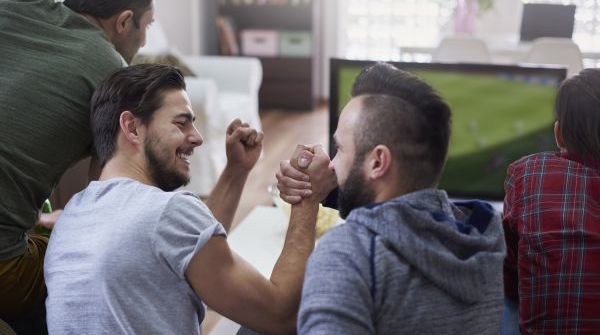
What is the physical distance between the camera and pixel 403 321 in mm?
1030

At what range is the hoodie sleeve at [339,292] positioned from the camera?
0.98 metres

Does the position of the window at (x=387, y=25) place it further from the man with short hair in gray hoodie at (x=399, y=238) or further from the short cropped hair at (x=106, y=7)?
the man with short hair in gray hoodie at (x=399, y=238)

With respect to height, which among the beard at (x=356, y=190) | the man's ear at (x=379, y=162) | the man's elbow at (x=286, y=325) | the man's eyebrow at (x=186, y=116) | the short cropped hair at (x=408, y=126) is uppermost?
the short cropped hair at (x=408, y=126)

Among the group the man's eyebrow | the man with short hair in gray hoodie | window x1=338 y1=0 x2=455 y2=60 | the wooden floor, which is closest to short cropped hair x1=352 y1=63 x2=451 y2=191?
the man with short hair in gray hoodie

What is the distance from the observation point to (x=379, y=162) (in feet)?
3.69

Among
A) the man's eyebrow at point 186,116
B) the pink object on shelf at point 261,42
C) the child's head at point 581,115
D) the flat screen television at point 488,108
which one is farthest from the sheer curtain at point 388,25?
the man's eyebrow at point 186,116

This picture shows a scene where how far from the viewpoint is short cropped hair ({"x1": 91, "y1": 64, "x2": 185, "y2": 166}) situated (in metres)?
1.45

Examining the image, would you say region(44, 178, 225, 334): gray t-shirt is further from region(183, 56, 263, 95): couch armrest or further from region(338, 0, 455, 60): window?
region(338, 0, 455, 60): window

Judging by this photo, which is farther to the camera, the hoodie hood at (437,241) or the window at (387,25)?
the window at (387,25)

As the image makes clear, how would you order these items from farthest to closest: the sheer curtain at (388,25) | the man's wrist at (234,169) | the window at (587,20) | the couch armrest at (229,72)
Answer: the sheer curtain at (388,25) → the window at (587,20) → the couch armrest at (229,72) → the man's wrist at (234,169)

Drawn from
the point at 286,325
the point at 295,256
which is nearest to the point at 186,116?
the point at 295,256

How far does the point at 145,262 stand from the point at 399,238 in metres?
0.47

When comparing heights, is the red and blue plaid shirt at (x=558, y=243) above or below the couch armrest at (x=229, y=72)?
above

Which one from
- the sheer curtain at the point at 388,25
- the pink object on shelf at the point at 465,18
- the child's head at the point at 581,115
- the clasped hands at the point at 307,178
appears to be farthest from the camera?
the sheer curtain at the point at 388,25
